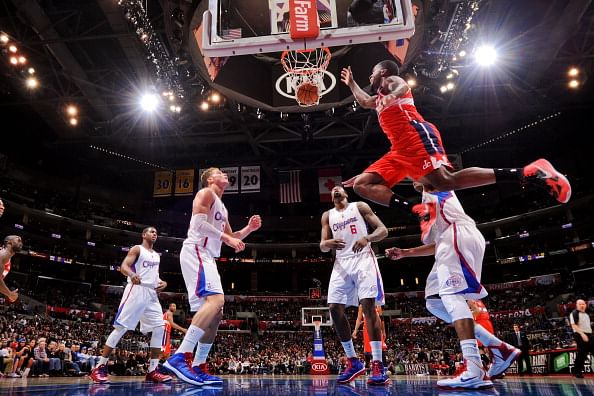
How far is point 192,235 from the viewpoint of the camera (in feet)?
14.3

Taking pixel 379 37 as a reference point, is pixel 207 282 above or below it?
below

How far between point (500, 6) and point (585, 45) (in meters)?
4.30

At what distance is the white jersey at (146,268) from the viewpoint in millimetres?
6406

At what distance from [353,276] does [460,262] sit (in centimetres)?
166

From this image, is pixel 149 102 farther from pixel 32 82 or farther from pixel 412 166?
pixel 412 166

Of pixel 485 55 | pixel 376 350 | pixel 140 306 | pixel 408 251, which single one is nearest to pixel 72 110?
pixel 140 306

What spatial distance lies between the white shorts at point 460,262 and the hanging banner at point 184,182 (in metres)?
22.4

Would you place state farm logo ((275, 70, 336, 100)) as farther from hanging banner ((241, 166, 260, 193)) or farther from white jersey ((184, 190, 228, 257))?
hanging banner ((241, 166, 260, 193))

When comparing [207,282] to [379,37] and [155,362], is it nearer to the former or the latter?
[155,362]

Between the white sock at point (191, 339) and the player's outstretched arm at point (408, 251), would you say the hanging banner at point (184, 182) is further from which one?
the player's outstretched arm at point (408, 251)

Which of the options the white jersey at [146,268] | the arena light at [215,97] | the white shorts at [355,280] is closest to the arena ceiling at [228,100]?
the arena light at [215,97]

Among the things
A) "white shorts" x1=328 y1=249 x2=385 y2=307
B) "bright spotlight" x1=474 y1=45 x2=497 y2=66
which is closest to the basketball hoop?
"white shorts" x1=328 y1=249 x2=385 y2=307

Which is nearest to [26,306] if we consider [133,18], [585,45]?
[133,18]

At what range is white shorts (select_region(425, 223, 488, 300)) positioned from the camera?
347 centimetres
